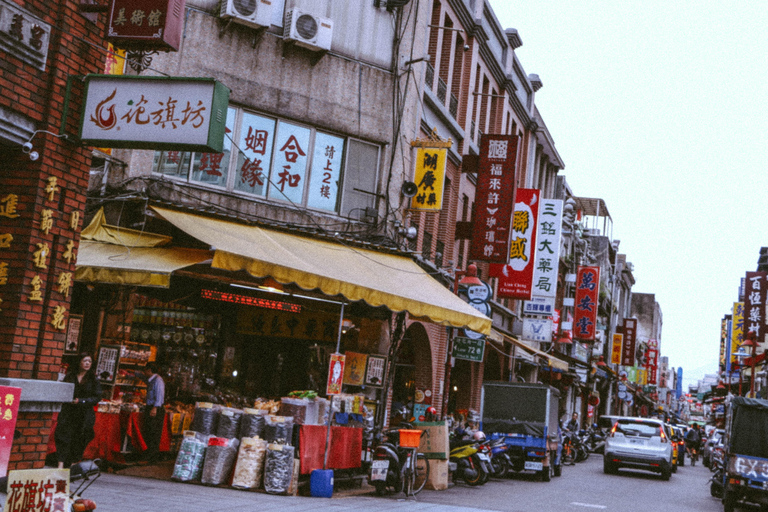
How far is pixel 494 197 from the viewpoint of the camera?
23.4 meters

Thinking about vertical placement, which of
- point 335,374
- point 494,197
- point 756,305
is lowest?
point 335,374

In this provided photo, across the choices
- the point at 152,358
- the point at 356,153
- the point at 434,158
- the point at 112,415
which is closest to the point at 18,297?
the point at 112,415

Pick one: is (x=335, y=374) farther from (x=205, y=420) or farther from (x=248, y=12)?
(x=248, y=12)

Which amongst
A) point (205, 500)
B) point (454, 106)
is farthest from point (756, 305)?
point (205, 500)

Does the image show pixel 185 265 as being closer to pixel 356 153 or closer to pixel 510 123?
pixel 356 153

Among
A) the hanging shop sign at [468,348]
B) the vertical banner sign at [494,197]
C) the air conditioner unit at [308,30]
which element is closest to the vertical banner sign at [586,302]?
the hanging shop sign at [468,348]

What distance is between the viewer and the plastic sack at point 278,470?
1325cm

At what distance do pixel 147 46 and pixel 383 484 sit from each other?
8.42 meters

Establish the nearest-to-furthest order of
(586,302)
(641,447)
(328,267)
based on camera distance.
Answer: (328,267) → (641,447) → (586,302)

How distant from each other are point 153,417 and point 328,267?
434 cm

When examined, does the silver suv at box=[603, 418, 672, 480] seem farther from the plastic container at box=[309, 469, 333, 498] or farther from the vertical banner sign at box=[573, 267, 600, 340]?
the vertical banner sign at box=[573, 267, 600, 340]

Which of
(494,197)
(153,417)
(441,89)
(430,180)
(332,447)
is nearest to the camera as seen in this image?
(332,447)

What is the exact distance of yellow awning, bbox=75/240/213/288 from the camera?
13141 mm

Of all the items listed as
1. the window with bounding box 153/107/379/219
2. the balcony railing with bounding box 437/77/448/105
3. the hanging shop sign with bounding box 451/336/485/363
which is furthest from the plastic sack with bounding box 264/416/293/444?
the balcony railing with bounding box 437/77/448/105
